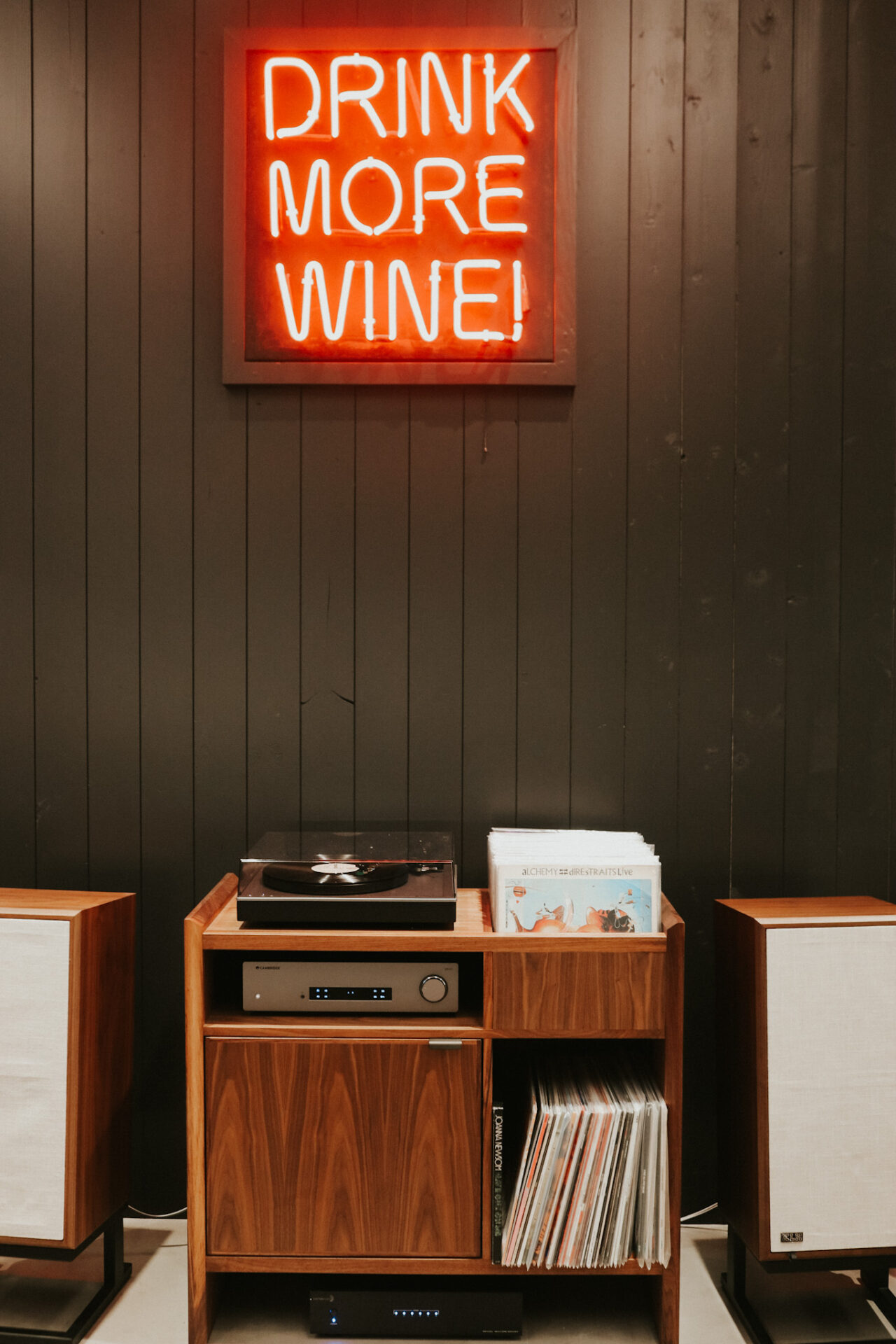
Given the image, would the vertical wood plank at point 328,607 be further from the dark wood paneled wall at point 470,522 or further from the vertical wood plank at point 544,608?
the vertical wood plank at point 544,608

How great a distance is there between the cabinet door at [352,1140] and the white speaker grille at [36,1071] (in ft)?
0.93

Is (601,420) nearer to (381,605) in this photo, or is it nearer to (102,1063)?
(381,605)

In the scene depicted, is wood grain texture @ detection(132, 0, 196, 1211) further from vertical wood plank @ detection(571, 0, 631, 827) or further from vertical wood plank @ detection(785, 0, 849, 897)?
vertical wood plank @ detection(785, 0, 849, 897)

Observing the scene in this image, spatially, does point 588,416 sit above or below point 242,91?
below

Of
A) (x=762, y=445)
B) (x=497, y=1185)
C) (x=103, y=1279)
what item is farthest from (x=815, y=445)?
(x=103, y=1279)

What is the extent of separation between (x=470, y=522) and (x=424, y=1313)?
1.57m

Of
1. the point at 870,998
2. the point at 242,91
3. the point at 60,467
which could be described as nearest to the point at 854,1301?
the point at 870,998

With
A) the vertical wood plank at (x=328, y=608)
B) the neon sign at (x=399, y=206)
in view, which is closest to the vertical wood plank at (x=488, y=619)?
the neon sign at (x=399, y=206)

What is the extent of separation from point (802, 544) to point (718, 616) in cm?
25

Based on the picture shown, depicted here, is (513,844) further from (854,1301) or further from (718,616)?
(854,1301)

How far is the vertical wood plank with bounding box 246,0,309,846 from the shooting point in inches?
80.4

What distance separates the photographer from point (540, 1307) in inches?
69.7

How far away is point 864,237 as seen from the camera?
6.60 ft

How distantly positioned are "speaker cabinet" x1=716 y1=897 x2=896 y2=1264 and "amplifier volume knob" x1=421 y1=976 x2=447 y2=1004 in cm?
58
